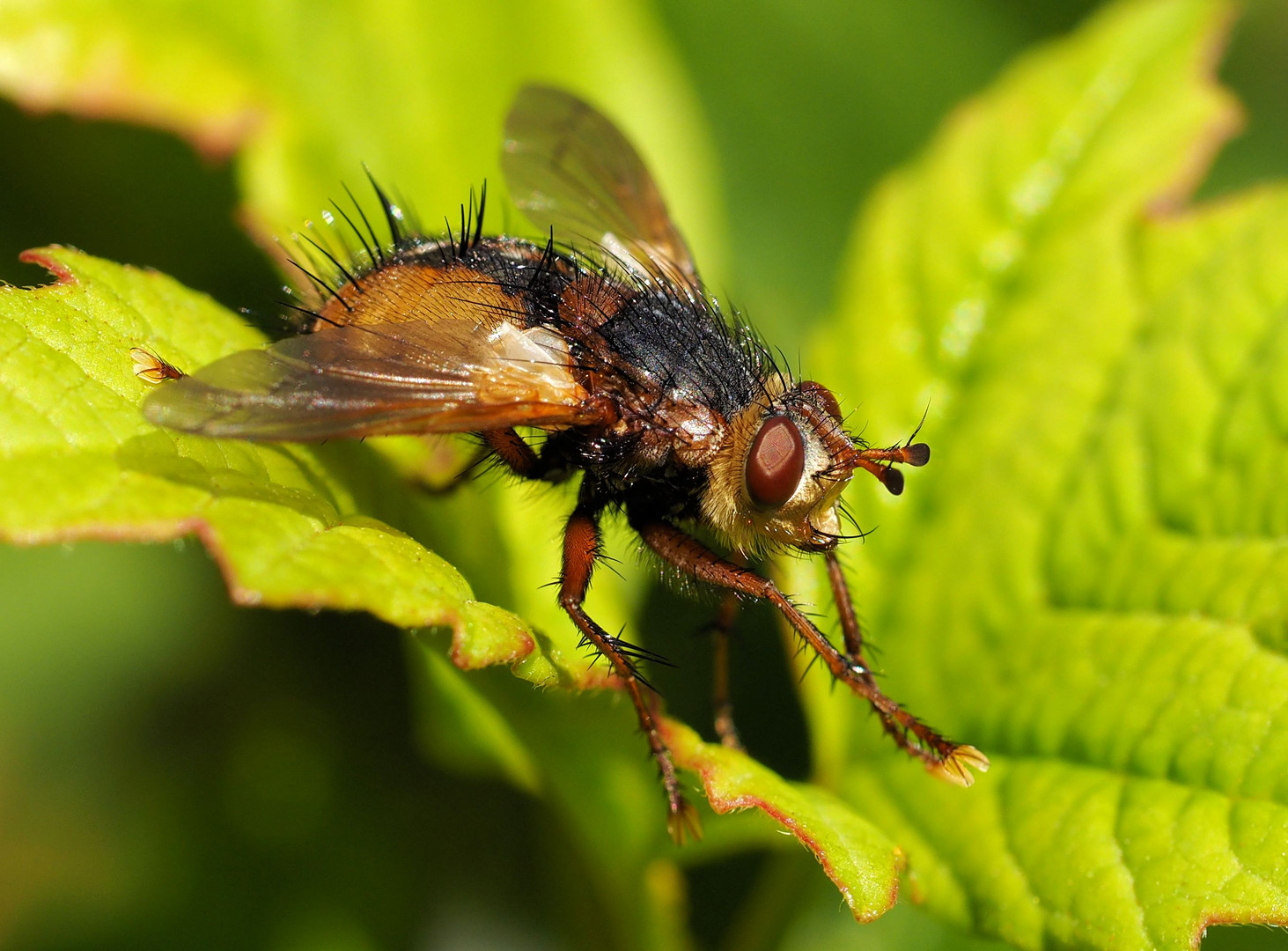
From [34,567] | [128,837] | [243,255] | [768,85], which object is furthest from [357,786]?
[768,85]

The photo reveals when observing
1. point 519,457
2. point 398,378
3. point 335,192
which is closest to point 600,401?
point 519,457

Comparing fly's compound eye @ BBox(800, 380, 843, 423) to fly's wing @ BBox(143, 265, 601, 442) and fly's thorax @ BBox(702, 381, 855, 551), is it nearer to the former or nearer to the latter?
fly's thorax @ BBox(702, 381, 855, 551)

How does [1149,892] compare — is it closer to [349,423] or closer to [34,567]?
[349,423]

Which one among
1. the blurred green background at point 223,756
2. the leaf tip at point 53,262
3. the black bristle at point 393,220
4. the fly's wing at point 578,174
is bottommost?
the blurred green background at point 223,756

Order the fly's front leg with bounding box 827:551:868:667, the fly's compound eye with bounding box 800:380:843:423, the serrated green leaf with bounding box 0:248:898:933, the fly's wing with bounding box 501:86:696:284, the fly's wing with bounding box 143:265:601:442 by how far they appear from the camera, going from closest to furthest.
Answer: the serrated green leaf with bounding box 0:248:898:933 → the fly's wing with bounding box 143:265:601:442 → the fly's compound eye with bounding box 800:380:843:423 → the fly's front leg with bounding box 827:551:868:667 → the fly's wing with bounding box 501:86:696:284

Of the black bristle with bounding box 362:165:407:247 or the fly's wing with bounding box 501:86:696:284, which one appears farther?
the fly's wing with bounding box 501:86:696:284

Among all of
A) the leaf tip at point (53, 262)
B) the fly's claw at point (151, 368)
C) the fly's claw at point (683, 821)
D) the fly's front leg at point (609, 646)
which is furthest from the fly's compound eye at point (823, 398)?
the leaf tip at point (53, 262)

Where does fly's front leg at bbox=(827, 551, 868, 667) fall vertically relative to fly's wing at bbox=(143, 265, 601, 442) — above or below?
below

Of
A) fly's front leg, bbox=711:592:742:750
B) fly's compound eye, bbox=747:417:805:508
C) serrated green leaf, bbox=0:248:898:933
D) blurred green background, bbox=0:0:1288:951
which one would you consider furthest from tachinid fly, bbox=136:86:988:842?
blurred green background, bbox=0:0:1288:951

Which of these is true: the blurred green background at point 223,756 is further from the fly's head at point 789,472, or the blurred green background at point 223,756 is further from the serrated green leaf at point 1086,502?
the fly's head at point 789,472
